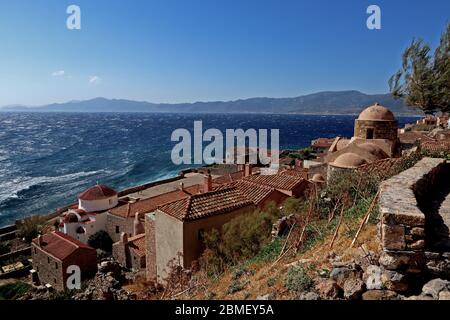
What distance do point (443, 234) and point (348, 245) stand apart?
186cm

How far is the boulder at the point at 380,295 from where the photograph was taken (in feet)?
15.8

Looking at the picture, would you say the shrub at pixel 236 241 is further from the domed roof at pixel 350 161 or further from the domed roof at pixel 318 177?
the domed roof at pixel 318 177

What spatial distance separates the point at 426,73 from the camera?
19.1 metres

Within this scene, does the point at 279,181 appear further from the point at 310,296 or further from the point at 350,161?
the point at 310,296

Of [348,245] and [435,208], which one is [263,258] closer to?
[348,245]

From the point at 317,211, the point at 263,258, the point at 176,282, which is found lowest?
the point at 176,282

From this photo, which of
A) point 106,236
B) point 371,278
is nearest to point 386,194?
point 371,278

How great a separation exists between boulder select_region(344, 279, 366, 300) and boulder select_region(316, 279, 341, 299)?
0.17 m

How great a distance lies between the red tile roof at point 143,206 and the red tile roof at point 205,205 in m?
12.7

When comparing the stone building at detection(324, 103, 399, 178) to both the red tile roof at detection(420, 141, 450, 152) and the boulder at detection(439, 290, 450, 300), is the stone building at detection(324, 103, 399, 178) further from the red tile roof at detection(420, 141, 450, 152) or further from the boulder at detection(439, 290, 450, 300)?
the boulder at detection(439, 290, 450, 300)

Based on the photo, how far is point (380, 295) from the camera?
4.85 meters

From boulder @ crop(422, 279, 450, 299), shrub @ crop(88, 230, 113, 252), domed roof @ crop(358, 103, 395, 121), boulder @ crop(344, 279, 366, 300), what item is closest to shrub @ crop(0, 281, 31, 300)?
shrub @ crop(88, 230, 113, 252)

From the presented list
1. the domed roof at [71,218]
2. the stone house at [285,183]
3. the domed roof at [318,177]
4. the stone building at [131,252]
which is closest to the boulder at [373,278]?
the stone house at [285,183]

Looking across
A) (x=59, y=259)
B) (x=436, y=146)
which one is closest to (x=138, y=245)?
(x=59, y=259)
